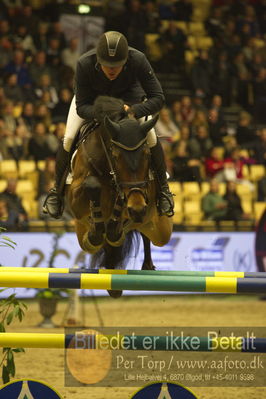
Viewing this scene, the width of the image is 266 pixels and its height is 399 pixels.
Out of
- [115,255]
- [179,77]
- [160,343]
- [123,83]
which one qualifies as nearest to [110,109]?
[123,83]

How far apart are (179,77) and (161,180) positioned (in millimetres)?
10767

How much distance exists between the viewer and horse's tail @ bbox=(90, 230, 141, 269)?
7.01 metres

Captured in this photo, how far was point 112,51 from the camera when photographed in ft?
19.4

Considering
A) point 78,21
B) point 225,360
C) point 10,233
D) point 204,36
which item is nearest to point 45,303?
point 10,233

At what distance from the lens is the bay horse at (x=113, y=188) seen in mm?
5715

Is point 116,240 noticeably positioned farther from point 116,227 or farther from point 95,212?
point 95,212

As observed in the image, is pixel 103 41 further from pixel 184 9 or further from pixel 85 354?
pixel 184 9

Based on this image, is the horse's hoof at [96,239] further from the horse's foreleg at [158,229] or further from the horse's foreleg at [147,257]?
the horse's foreleg at [147,257]

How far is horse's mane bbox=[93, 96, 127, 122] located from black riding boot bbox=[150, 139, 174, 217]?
603mm

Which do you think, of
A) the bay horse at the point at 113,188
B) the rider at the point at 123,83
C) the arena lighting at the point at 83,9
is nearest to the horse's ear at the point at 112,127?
the bay horse at the point at 113,188

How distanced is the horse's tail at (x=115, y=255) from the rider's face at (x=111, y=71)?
166 centimetres

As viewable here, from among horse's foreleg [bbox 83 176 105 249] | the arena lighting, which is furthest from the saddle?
the arena lighting

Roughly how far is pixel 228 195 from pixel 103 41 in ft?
24.8

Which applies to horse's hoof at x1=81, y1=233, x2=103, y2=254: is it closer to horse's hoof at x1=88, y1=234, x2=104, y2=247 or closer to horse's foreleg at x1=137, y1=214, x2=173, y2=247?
horse's hoof at x1=88, y1=234, x2=104, y2=247
